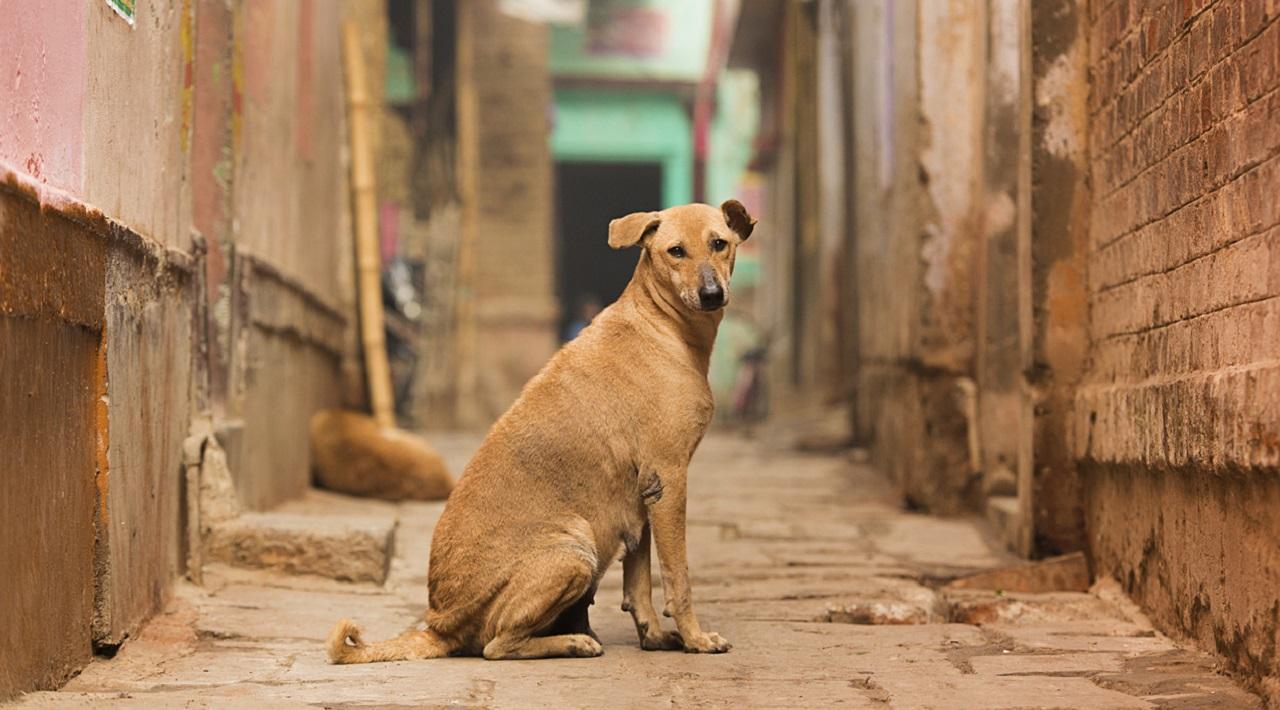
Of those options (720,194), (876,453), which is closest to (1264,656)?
(876,453)

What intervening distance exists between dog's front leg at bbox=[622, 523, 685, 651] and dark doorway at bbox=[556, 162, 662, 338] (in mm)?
23450

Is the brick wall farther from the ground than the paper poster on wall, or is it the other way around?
the paper poster on wall

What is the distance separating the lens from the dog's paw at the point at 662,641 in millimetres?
4547

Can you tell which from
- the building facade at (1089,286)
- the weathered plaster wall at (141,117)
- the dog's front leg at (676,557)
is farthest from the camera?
the dog's front leg at (676,557)

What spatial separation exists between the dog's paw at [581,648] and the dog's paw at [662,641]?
19cm

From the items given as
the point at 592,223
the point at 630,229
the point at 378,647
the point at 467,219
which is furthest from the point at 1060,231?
the point at 592,223

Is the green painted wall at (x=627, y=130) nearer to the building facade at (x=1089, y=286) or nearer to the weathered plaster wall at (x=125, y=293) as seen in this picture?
the building facade at (x=1089, y=286)

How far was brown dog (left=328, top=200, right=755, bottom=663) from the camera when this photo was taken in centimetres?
434

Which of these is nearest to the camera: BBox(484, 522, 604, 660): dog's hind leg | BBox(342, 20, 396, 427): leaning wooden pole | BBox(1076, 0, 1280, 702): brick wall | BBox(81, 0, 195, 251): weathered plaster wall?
BBox(1076, 0, 1280, 702): brick wall

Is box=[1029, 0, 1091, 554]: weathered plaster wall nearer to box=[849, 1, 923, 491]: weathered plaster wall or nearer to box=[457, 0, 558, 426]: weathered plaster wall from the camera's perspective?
box=[849, 1, 923, 491]: weathered plaster wall

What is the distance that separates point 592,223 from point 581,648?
25.3 metres

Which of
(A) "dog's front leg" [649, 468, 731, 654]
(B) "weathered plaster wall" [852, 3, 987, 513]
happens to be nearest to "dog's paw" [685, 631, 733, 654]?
(A) "dog's front leg" [649, 468, 731, 654]

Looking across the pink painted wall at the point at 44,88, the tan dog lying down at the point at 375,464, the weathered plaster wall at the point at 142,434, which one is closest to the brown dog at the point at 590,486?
the weathered plaster wall at the point at 142,434

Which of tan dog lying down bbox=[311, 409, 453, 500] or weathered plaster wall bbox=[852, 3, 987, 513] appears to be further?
tan dog lying down bbox=[311, 409, 453, 500]
